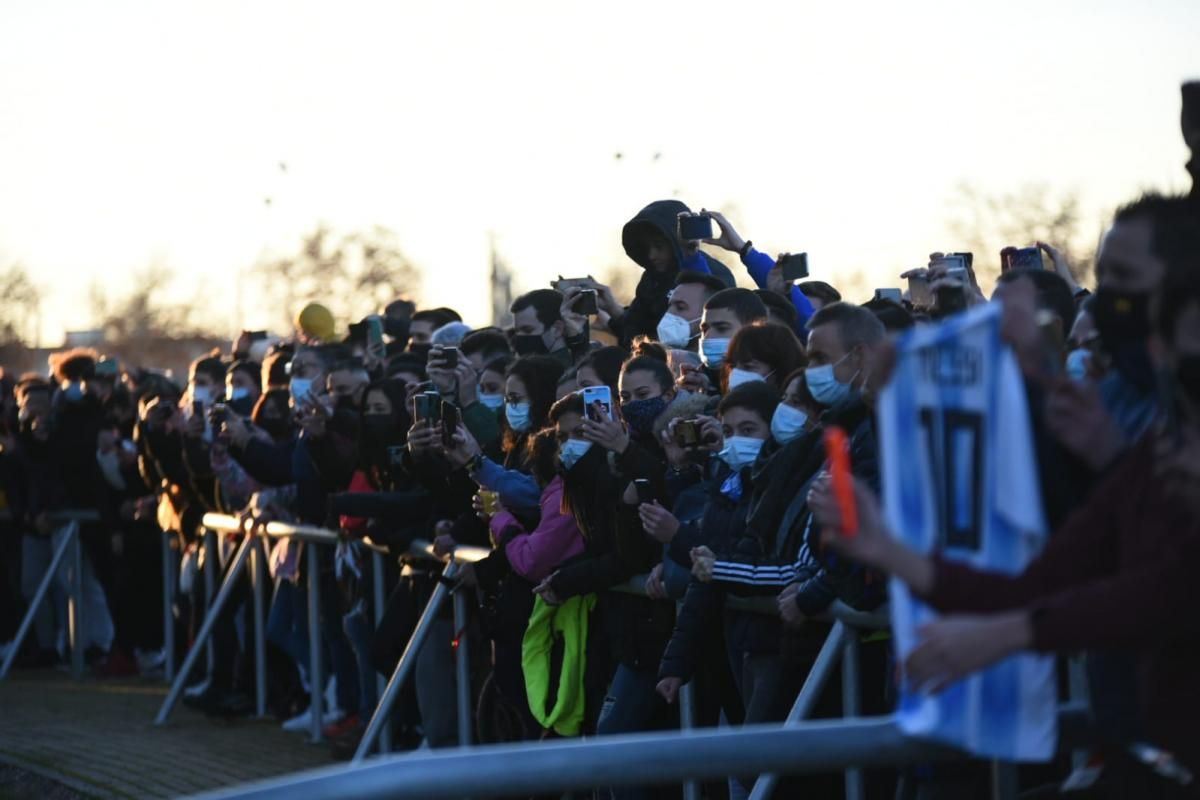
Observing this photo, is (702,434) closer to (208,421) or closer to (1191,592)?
(1191,592)

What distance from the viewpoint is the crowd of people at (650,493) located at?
3.67 meters

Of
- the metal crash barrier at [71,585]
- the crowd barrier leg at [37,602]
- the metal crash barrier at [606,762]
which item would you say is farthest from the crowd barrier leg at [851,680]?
the crowd barrier leg at [37,602]

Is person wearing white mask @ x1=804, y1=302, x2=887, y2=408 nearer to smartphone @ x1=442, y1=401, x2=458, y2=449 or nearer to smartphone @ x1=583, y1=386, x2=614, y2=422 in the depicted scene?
smartphone @ x1=583, y1=386, x2=614, y2=422

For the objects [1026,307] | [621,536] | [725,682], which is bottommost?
[725,682]

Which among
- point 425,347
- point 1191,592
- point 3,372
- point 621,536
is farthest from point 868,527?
point 3,372

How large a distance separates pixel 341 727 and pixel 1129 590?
912cm

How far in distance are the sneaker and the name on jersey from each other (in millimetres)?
8698

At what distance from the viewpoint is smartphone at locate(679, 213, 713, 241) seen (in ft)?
32.9

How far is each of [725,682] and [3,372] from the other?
12.9 metres

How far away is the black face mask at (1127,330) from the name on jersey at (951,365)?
0.34 meters

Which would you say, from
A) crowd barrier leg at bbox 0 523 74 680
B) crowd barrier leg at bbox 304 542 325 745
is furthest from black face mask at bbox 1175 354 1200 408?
crowd barrier leg at bbox 0 523 74 680

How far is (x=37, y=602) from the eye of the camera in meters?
16.9

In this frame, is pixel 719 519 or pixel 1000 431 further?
pixel 719 519

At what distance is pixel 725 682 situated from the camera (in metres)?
7.84
